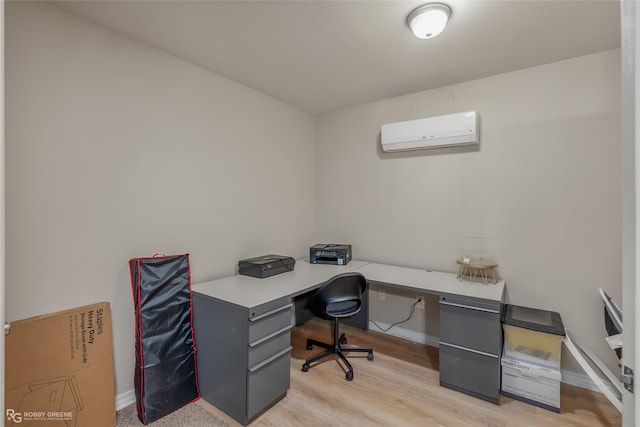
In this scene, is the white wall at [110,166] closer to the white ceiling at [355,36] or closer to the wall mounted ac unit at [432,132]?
the white ceiling at [355,36]

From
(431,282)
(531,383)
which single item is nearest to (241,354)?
(431,282)

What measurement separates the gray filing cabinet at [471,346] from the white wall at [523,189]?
2.11ft

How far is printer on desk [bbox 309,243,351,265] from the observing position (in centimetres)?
294

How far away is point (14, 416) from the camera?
4.83ft

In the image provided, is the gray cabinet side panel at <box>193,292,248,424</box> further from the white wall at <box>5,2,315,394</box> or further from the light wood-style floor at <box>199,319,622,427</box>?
the white wall at <box>5,2,315,394</box>

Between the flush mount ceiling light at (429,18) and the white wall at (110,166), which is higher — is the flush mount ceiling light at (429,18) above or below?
above

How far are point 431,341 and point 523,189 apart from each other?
1614 millimetres

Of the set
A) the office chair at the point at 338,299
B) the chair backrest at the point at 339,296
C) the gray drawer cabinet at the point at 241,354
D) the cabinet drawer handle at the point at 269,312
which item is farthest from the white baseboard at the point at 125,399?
the chair backrest at the point at 339,296

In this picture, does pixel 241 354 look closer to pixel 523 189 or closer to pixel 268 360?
pixel 268 360

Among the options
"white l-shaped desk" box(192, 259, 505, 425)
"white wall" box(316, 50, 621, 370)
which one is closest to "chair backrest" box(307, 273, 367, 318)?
"white l-shaped desk" box(192, 259, 505, 425)

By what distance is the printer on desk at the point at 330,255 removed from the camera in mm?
2938

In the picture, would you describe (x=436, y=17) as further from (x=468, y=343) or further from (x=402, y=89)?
(x=468, y=343)

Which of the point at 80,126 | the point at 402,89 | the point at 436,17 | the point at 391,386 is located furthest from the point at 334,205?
the point at 80,126

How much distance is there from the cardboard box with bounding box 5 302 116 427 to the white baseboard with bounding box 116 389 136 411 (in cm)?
13
